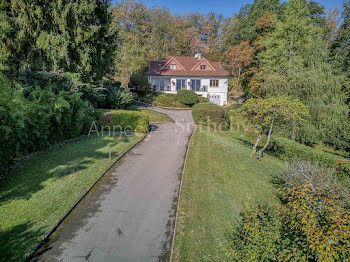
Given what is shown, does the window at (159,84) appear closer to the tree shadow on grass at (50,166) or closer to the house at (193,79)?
the house at (193,79)

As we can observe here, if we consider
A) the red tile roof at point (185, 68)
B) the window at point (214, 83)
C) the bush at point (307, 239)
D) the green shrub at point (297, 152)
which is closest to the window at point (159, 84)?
the red tile roof at point (185, 68)

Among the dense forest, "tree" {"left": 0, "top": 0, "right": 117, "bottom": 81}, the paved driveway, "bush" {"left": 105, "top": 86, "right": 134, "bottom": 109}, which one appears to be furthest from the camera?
"bush" {"left": 105, "top": 86, "right": 134, "bottom": 109}

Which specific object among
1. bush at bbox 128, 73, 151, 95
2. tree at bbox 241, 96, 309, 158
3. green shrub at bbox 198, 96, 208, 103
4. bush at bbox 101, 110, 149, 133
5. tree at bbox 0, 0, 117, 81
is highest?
tree at bbox 0, 0, 117, 81

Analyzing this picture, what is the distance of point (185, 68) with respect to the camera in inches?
1501

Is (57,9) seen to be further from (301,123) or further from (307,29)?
(307,29)

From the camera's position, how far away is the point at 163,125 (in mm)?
20234

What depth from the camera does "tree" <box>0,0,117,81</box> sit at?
1487 cm

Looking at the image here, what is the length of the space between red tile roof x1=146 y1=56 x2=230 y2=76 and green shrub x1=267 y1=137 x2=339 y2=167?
928 inches

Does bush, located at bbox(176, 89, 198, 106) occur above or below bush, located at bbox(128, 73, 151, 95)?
below

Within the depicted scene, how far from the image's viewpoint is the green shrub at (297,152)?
11.7 metres

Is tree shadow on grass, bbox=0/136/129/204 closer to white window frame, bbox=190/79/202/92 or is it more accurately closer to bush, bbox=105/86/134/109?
bush, bbox=105/86/134/109

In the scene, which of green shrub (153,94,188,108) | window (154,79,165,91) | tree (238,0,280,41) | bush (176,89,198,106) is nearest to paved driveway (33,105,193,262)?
green shrub (153,94,188,108)

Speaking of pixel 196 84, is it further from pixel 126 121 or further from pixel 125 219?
pixel 125 219

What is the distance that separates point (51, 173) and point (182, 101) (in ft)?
79.8
